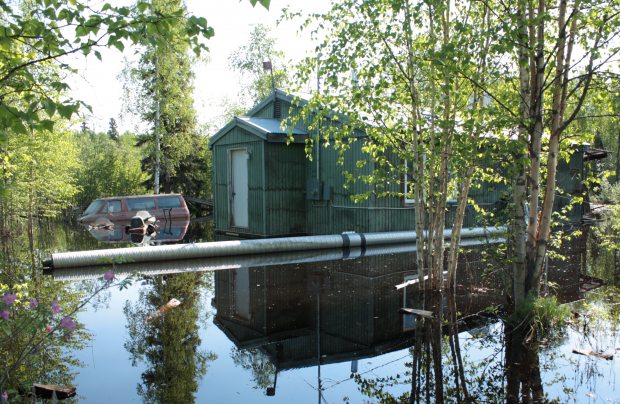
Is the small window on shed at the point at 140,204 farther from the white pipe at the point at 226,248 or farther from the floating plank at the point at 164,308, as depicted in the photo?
the floating plank at the point at 164,308

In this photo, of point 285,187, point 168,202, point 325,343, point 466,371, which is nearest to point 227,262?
point 285,187

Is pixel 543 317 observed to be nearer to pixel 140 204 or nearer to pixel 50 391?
pixel 50 391

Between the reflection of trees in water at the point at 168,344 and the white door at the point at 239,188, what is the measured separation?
7.70 m

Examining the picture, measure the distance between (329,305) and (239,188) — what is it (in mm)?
9637

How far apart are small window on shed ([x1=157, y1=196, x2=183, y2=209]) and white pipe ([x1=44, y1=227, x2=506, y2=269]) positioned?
401 inches

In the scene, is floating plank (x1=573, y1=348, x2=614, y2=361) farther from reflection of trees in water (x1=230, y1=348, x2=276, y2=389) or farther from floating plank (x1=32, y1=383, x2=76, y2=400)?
floating plank (x1=32, y1=383, x2=76, y2=400)

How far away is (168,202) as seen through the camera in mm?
22297

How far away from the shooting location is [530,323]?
6.11 m

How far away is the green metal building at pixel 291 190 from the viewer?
48.5ft

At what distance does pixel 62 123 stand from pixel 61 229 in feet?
20.0

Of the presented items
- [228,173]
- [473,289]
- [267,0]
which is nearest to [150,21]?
[267,0]

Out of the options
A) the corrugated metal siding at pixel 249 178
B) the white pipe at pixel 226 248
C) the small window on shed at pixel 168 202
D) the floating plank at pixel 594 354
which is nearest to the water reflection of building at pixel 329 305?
the floating plank at pixel 594 354

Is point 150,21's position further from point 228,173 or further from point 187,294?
point 228,173

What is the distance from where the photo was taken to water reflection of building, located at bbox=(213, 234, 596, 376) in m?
5.95
